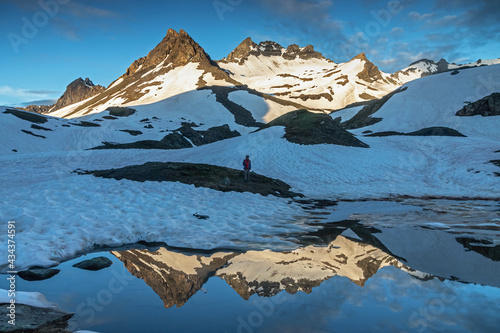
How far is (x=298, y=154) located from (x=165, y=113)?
75.2 meters

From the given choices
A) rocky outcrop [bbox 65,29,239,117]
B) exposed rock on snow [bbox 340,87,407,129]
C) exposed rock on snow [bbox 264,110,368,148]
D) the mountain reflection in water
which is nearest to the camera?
the mountain reflection in water

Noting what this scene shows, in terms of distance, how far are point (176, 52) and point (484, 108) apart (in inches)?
5980

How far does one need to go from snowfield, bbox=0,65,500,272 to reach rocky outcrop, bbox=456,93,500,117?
200 centimetres

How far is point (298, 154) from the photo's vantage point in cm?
3122

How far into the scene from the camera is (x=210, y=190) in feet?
56.2

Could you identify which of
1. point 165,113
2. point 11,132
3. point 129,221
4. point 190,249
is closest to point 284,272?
point 190,249

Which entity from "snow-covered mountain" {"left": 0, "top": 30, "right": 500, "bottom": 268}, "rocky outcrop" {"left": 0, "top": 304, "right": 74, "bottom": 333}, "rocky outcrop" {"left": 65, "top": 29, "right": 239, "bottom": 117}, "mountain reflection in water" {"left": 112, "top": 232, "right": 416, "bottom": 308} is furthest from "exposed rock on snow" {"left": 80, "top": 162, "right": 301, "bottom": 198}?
"rocky outcrop" {"left": 65, "top": 29, "right": 239, "bottom": 117}

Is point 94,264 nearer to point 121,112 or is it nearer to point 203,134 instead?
point 203,134

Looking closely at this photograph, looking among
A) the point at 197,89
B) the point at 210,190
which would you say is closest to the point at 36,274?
the point at 210,190

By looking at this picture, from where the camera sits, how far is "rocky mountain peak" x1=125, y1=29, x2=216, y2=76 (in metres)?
166

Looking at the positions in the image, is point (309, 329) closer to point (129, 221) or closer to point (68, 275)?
point (68, 275)

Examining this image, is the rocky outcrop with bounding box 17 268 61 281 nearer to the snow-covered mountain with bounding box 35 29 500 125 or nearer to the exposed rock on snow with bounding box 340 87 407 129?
the exposed rock on snow with bounding box 340 87 407 129

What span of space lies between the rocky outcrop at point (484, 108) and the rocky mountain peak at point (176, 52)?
127039mm

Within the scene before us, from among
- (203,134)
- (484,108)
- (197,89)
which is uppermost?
(197,89)
